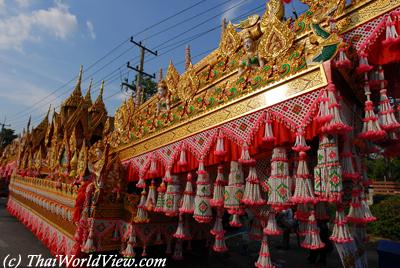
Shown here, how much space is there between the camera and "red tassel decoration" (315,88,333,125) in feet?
7.09

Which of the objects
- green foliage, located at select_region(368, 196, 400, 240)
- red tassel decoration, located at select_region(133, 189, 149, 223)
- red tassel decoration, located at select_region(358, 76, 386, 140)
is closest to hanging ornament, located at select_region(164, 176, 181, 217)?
red tassel decoration, located at select_region(133, 189, 149, 223)

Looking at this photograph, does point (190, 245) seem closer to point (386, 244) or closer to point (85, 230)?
point (85, 230)

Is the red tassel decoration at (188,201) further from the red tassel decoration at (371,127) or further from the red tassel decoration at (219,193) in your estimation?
the red tassel decoration at (371,127)

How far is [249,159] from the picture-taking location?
9.19 ft

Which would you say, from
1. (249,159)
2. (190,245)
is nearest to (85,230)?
(190,245)

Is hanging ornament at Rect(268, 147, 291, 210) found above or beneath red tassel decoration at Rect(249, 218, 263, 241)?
above

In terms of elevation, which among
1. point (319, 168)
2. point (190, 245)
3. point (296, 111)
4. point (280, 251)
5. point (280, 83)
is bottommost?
point (280, 251)

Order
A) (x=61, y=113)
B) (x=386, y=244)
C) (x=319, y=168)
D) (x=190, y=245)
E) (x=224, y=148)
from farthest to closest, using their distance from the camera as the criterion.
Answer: (x=61, y=113) < (x=190, y=245) < (x=386, y=244) < (x=224, y=148) < (x=319, y=168)

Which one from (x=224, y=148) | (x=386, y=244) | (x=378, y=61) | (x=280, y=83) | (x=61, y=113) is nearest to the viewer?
(x=378, y=61)

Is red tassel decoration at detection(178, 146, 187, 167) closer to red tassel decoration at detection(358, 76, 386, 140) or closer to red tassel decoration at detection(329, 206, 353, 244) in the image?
red tassel decoration at detection(329, 206, 353, 244)

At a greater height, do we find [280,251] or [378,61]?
[378,61]

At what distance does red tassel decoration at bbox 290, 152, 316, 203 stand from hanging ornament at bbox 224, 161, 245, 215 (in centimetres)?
80

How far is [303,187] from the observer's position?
2.29 metres

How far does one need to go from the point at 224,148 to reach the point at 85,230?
3198mm
